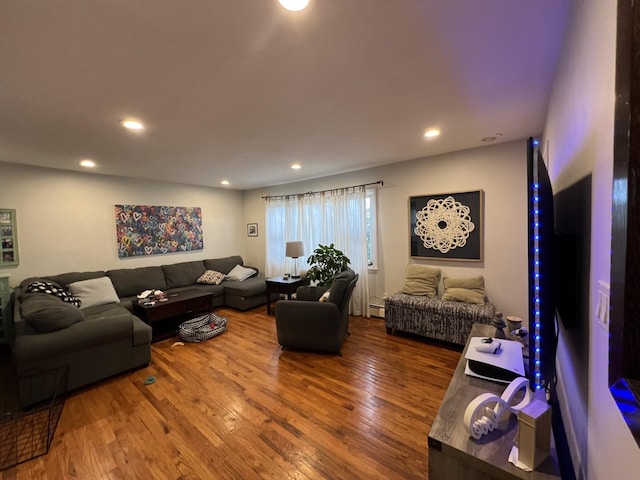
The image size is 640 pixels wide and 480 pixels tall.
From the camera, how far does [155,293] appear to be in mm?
4000

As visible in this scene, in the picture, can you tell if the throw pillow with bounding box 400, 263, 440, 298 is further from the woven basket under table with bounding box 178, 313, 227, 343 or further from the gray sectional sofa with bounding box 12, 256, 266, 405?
the gray sectional sofa with bounding box 12, 256, 266, 405

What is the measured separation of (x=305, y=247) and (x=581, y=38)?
4283mm

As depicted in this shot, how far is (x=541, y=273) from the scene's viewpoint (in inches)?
37.7

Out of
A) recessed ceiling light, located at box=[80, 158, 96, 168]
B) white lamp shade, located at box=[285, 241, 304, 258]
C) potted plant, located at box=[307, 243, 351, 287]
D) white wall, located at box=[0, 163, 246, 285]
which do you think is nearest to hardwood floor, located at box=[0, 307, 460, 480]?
potted plant, located at box=[307, 243, 351, 287]

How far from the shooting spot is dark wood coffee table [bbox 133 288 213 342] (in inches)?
140

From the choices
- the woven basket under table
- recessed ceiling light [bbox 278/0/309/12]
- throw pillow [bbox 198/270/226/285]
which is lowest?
the woven basket under table

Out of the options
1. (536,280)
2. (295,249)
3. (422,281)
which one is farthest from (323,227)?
(536,280)

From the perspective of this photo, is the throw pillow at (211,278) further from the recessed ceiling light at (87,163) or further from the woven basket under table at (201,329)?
the recessed ceiling light at (87,163)

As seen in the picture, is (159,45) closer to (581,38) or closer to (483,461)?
(581,38)

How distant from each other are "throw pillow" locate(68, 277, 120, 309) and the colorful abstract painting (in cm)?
77

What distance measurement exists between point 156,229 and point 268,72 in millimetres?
4198

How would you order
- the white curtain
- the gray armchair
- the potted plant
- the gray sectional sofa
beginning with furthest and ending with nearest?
1. the white curtain
2. the potted plant
3. the gray armchair
4. the gray sectional sofa

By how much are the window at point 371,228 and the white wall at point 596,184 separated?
290 centimetres

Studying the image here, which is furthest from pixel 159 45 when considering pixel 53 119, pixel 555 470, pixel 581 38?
pixel 555 470
